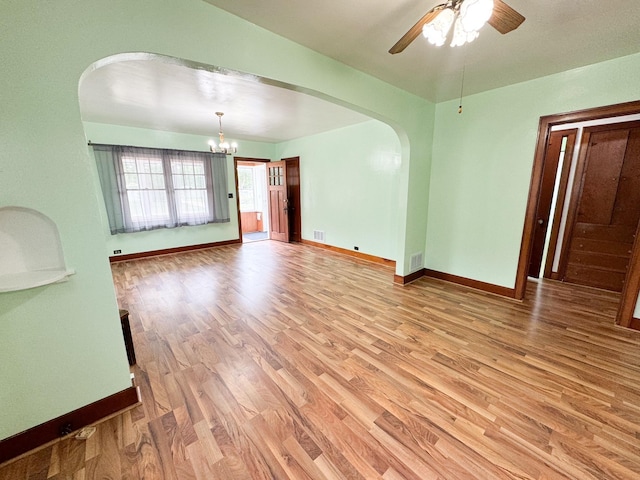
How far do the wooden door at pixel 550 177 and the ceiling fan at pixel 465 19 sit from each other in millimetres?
3017

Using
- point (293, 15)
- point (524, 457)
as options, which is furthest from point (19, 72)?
point (524, 457)

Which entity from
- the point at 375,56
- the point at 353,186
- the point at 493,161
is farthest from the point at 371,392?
the point at 353,186

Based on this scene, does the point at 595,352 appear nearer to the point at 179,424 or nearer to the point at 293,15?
the point at 179,424

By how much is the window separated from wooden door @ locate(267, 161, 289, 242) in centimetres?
123

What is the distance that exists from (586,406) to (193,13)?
3.52 meters

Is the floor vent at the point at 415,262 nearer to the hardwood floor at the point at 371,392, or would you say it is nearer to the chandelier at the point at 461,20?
the hardwood floor at the point at 371,392

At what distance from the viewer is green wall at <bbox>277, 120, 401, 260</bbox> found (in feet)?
13.8

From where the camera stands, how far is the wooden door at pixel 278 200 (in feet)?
20.5

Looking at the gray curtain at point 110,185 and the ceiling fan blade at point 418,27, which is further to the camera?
the gray curtain at point 110,185

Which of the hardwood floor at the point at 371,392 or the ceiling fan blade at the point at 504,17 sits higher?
the ceiling fan blade at the point at 504,17

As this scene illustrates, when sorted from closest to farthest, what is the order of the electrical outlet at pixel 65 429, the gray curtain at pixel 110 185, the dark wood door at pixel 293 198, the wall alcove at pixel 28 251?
the wall alcove at pixel 28 251 → the electrical outlet at pixel 65 429 → the gray curtain at pixel 110 185 → the dark wood door at pixel 293 198

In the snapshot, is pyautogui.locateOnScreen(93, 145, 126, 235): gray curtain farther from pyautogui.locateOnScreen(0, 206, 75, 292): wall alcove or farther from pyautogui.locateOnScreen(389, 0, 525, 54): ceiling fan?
pyautogui.locateOnScreen(389, 0, 525, 54): ceiling fan

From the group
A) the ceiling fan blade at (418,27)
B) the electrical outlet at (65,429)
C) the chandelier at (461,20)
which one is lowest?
the electrical outlet at (65,429)

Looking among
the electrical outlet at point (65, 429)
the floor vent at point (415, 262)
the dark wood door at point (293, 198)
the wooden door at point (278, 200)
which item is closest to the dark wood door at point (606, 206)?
the floor vent at point (415, 262)
